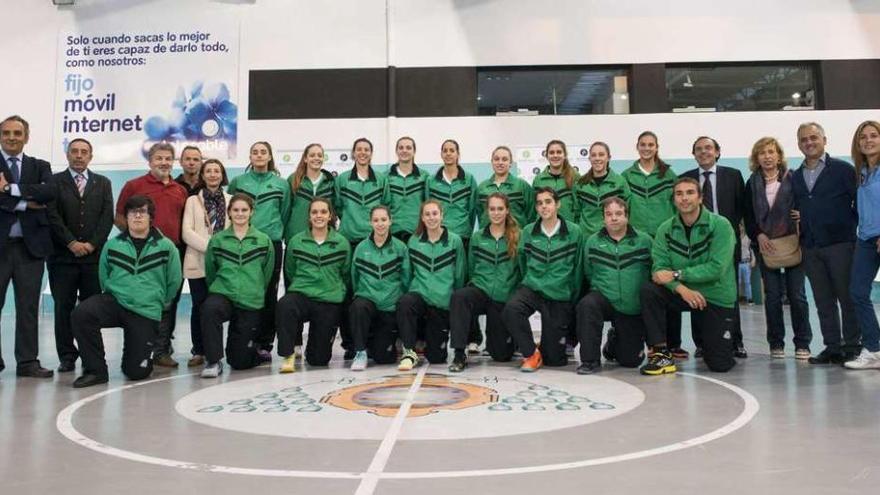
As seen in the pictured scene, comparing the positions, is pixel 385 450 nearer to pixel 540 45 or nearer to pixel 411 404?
pixel 411 404

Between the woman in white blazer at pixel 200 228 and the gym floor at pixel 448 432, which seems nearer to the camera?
the gym floor at pixel 448 432

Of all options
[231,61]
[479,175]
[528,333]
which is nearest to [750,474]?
[528,333]

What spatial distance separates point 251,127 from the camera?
28.2 ft

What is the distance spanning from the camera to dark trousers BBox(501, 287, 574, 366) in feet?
14.0

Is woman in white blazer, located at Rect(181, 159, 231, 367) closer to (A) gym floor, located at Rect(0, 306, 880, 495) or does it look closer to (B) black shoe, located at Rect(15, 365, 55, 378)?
(A) gym floor, located at Rect(0, 306, 880, 495)

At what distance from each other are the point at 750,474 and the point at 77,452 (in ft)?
7.73

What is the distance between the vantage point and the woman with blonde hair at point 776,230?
14.6ft

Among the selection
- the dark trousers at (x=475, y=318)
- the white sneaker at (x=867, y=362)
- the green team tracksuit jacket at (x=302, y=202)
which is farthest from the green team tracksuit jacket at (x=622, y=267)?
the green team tracksuit jacket at (x=302, y=202)

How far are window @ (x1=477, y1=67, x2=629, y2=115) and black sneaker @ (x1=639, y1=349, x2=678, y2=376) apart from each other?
5.21 meters

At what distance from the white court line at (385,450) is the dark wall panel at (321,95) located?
573 centimetres

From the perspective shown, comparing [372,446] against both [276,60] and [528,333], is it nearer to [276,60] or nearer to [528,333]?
[528,333]

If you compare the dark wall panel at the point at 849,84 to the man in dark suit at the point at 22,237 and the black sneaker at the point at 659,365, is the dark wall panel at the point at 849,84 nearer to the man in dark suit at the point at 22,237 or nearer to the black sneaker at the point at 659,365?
the black sneaker at the point at 659,365

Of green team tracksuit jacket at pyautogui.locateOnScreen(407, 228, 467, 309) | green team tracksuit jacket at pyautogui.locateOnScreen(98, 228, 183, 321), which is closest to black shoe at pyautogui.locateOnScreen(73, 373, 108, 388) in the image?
green team tracksuit jacket at pyautogui.locateOnScreen(98, 228, 183, 321)

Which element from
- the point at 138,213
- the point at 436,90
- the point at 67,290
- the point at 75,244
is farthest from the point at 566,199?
the point at 436,90
